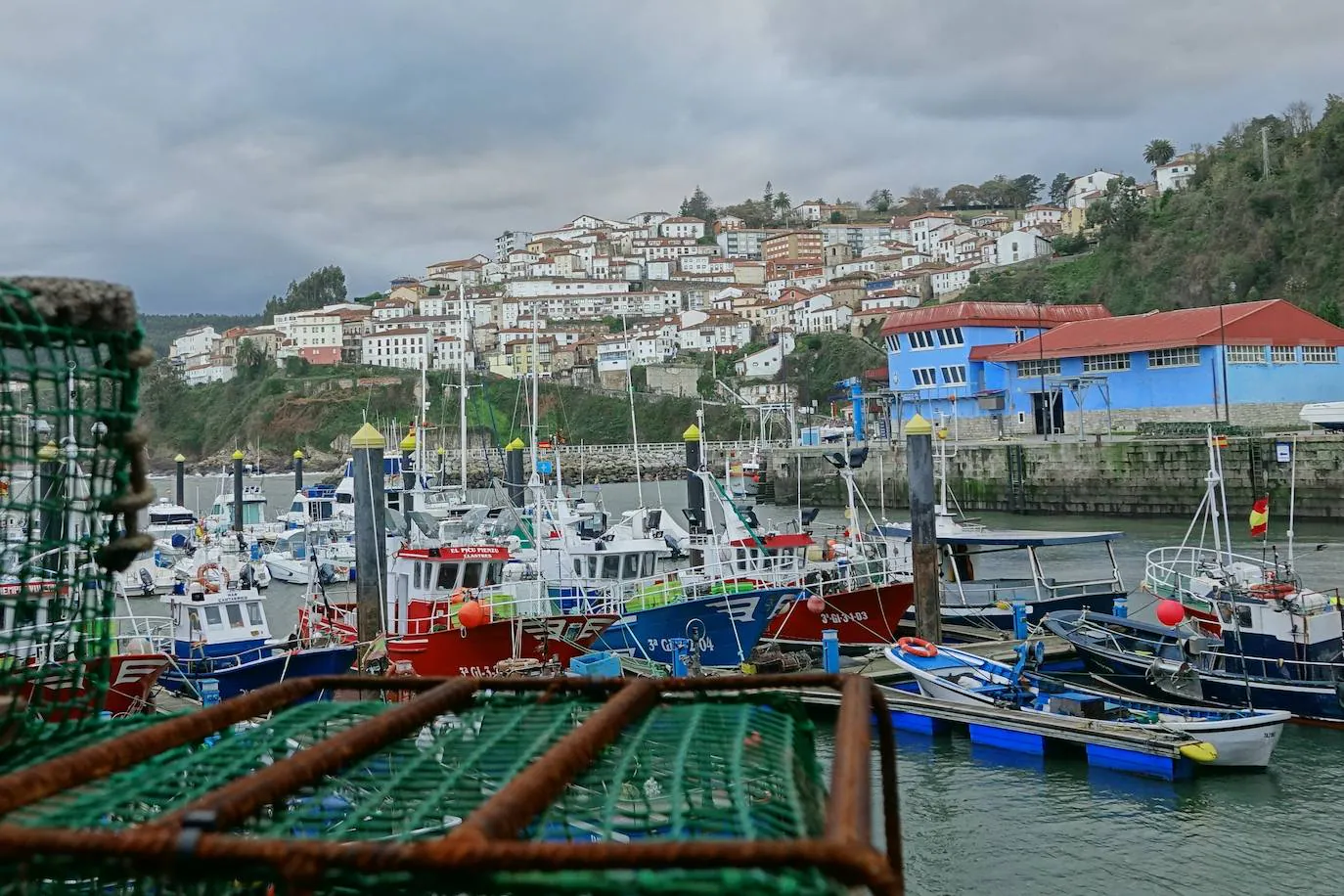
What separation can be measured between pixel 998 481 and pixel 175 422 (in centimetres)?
11990

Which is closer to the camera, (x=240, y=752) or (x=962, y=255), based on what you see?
(x=240, y=752)

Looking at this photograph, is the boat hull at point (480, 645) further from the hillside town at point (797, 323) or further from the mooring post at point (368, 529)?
the hillside town at point (797, 323)

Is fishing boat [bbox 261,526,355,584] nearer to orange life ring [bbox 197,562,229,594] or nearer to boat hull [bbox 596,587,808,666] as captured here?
orange life ring [bbox 197,562,229,594]

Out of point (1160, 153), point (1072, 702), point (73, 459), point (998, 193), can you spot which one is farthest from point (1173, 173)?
point (73, 459)

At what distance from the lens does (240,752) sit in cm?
327

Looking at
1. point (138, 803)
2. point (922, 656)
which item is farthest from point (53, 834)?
point (922, 656)

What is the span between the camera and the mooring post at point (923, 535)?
17.8 meters

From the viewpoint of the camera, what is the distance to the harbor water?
1106 cm

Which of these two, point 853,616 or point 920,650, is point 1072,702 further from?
point 853,616

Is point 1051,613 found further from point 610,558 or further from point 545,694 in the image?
point 545,694

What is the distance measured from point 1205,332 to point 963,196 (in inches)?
5781

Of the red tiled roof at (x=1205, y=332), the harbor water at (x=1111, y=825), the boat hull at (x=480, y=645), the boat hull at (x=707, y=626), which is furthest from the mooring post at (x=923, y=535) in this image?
the red tiled roof at (x=1205, y=332)

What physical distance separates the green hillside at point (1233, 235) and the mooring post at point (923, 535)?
46988 mm

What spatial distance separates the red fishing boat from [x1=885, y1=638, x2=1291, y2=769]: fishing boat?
453 cm
